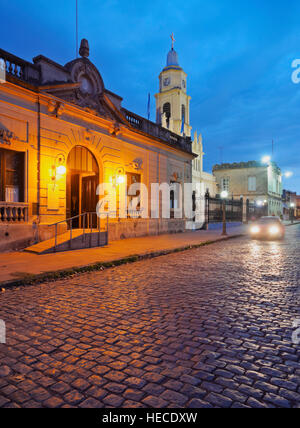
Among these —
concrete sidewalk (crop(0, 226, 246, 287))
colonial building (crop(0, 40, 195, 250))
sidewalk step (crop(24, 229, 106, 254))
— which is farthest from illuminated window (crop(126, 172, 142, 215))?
concrete sidewalk (crop(0, 226, 246, 287))

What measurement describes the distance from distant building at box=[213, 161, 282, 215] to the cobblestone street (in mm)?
51935

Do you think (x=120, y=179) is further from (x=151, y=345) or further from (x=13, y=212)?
(x=151, y=345)

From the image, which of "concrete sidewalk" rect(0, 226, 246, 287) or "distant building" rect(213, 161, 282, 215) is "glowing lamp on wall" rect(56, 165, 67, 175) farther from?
"distant building" rect(213, 161, 282, 215)

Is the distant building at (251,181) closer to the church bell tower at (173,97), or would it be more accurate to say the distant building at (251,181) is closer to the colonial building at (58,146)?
the church bell tower at (173,97)

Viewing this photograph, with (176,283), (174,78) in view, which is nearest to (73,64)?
(176,283)

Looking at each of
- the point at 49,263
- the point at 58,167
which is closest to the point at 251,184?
the point at 58,167

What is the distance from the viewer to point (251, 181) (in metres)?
56.8

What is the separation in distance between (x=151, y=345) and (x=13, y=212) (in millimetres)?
9292

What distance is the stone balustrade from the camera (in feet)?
33.7

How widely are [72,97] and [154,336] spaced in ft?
40.0

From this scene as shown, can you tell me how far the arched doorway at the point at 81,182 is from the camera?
13383mm

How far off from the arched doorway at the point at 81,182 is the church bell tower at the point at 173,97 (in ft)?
140

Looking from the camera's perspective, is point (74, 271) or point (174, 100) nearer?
point (74, 271)
